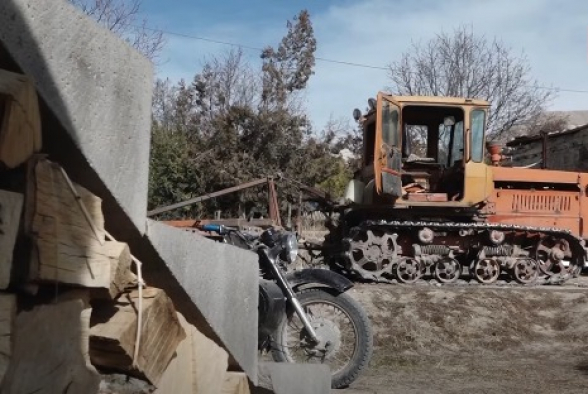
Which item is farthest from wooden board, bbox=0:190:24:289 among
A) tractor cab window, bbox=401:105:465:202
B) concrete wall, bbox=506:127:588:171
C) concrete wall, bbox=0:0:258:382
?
concrete wall, bbox=506:127:588:171

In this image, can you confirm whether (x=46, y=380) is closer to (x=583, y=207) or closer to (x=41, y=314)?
(x=41, y=314)

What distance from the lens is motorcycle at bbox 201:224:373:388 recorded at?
17.2 feet

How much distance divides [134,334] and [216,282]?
685 mm

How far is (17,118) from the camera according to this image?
208 cm

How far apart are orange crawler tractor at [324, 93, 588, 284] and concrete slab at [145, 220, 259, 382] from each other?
30.6ft

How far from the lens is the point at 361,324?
565 cm

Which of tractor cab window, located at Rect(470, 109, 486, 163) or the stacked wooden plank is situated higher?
tractor cab window, located at Rect(470, 109, 486, 163)

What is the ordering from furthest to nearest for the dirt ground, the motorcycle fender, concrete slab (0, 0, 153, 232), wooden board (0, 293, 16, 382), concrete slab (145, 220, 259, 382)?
the dirt ground → the motorcycle fender → concrete slab (145, 220, 259, 382) → concrete slab (0, 0, 153, 232) → wooden board (0, 293, 16, 382)

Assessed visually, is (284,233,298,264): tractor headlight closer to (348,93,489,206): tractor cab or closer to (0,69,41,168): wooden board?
(0,69,41,168): wooden board

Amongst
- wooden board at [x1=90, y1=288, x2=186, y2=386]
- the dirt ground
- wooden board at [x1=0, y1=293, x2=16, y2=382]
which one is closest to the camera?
wooden board at [x1=0, y1=293, x2=16, y2=382]

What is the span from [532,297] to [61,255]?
9365mm

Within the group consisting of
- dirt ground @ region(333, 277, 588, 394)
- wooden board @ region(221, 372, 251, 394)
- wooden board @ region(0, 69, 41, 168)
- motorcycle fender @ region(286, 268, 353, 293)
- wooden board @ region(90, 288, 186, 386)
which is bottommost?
dirt ground @ region(333, 277, 588, 394)

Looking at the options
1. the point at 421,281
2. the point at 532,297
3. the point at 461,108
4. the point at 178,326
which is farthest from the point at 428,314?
the point at 178,326

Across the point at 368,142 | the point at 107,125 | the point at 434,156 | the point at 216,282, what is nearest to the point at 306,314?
the point at 216,282
